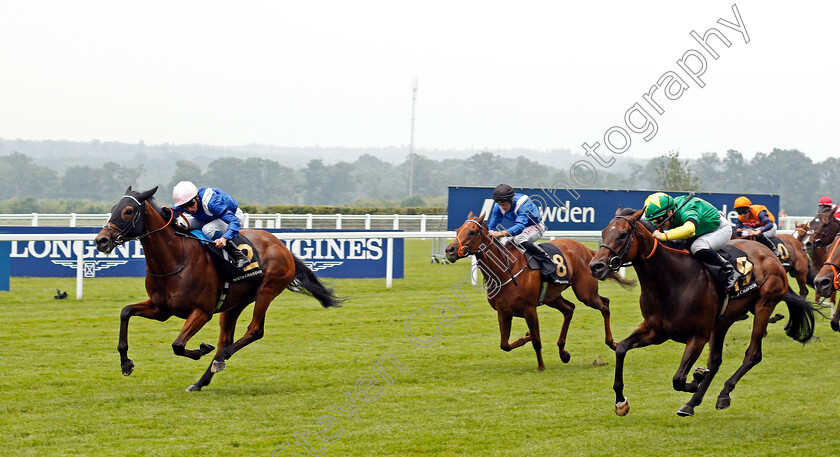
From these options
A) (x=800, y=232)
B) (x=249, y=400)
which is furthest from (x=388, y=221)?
(x=249, y=400)

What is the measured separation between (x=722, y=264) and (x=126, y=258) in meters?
9.81

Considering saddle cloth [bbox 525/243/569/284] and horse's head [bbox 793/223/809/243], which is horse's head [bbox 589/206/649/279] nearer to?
saddle cloth [bbox 525/243/569/284]

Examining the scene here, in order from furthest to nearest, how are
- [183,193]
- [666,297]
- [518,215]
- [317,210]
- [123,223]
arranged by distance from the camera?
[317,210] < [518,215] < [183,193] < [123,223] < [666,297]


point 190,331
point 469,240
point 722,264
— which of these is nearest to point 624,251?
point 722,264

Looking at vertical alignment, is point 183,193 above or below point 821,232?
above

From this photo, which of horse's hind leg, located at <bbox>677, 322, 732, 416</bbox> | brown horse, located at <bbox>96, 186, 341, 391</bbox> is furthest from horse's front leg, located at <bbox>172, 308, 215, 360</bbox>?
horse's hind leg, located at <bbox>677, 322, 732, 416</bbox>

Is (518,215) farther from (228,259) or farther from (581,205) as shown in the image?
(581,205)

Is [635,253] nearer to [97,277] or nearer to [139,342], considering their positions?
[139,342]

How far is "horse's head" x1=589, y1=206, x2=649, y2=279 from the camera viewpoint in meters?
4.99

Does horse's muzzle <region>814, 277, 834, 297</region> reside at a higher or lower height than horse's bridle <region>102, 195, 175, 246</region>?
lower

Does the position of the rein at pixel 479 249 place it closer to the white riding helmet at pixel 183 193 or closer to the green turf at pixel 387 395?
the green turf at pixel 387 395

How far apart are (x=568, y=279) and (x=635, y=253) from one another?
2481 mm

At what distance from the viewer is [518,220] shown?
7379mm

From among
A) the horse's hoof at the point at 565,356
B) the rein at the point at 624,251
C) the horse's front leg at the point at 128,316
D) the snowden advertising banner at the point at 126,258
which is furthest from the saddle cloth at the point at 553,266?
the snowden advertising banner at the point at 126,258
